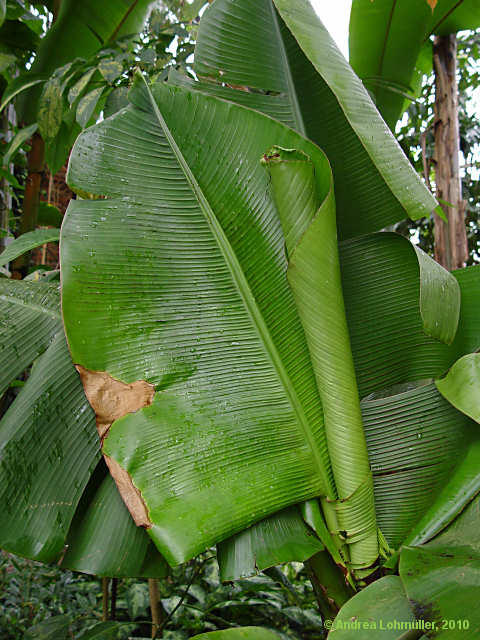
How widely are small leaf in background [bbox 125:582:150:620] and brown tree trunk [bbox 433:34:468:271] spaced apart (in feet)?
4.80

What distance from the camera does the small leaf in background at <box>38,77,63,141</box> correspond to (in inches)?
40.3

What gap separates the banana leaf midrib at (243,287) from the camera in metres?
0.66

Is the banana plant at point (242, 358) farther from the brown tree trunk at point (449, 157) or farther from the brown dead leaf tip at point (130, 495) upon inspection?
the brown tree trunk at point (449, 157)

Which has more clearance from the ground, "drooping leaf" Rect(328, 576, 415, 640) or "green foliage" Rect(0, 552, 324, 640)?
"drooping leaf" Rect(328, 576, 415, 640)

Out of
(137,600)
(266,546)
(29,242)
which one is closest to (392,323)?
(266,546)

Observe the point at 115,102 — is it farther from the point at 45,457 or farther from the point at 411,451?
the point at 411,451

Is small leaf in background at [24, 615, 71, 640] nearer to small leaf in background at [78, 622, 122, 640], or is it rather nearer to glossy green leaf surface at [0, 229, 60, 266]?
small leaf in background at [78, 622, 122, 640]

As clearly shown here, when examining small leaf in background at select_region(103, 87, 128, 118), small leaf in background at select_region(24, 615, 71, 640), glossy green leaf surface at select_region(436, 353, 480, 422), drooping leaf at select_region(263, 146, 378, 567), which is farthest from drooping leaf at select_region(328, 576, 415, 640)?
small leaf in background at select_region(103, 87, 128, 118)

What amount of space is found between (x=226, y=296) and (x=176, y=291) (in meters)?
0.07

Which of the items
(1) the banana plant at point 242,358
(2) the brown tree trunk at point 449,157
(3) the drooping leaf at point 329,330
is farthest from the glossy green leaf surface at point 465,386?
(2) the brown tree trunk at point 449,157

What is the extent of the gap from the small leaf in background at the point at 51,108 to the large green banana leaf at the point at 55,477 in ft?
1.79

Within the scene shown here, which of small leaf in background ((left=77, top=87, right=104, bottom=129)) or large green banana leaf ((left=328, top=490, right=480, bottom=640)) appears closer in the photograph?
large green banana leaf ((left=328, top=490, right=480, bottom=640))

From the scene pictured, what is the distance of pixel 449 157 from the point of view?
1.61 m

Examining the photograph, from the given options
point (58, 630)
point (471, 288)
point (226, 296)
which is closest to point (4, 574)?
point (58, 630)
